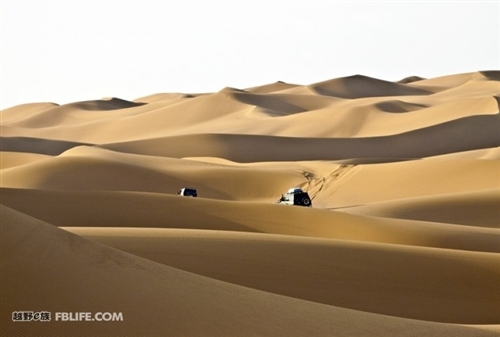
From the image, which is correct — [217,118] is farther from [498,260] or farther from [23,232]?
[23,232]

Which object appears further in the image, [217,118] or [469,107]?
[217,118]

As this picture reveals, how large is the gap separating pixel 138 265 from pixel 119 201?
11.1 m

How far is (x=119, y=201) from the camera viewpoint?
20.8 m

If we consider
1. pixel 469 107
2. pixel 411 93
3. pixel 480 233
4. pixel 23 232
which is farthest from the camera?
pixel 411 93

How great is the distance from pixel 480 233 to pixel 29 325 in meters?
12.4

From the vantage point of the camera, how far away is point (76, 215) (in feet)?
63.7

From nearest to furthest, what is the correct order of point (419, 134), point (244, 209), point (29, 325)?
point (29, 325) → point (244, 209) → point (419, 134)

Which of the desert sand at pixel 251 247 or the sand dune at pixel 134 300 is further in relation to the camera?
the desert sand at pixel 251 247

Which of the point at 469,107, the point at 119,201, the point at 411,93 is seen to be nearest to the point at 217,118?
the point at 469,107

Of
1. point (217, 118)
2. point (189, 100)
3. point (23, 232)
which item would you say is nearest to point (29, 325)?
point (23, 232)

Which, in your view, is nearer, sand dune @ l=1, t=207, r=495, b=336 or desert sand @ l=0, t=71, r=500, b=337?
sand dune @ l=1, t=207, r=495, b=336

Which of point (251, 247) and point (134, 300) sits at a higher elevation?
point (134, 300)

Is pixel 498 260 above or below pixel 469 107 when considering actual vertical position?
below

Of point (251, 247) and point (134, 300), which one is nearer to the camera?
point (134, 300)
